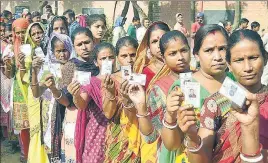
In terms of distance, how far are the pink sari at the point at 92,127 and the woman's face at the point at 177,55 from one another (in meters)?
0.85

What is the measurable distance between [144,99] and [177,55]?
526 mm

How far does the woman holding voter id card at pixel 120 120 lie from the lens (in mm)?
3602

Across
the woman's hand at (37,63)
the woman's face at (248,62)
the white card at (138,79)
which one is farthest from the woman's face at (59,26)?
the woman's face at (248,62)

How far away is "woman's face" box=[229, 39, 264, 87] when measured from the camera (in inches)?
90.5

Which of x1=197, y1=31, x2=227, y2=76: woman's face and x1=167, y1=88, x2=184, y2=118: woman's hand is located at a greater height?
x1=197, y1=31, x2=227, y2=76: woman's face

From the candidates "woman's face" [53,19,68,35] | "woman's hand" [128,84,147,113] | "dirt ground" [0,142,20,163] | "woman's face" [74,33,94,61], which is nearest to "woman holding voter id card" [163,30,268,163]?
"woman's hand" [128,84,147,113]

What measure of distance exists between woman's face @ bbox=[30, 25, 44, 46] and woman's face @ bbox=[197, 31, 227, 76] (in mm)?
3248

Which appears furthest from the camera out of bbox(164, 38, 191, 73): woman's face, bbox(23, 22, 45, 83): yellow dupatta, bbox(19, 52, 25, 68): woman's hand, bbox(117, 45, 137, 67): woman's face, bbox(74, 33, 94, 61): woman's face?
bbox(23, 22, 45, 83): yellow dupatta

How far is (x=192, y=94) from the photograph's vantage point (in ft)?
7.54

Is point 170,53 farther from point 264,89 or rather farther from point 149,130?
point 264,89

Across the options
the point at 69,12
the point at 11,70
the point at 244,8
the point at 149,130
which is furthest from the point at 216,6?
the point at 149,130

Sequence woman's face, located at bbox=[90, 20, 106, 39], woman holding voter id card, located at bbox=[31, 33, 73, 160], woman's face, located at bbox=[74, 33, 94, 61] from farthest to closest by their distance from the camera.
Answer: woman's face, located at bbox=[90, 20, 106, 39] < woman's face, located at bbox=[74, 33, 94, 61] < woman holding voter id card, located at bbox=[31, 33, 73, 160]

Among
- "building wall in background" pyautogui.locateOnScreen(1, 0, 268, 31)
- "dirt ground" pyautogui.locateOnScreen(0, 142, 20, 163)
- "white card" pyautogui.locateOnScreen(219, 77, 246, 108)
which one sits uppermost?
"building wall in background" pyautogui.locateOnScreen(1, 0, 268, 31)

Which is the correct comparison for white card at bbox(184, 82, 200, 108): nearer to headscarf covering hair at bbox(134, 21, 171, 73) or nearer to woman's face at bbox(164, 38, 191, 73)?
woman's face at bbox(164, 38, 191, 73)
